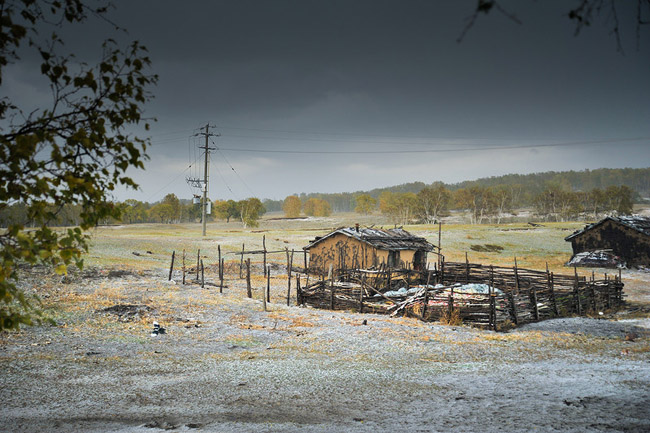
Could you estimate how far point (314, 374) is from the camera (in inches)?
428

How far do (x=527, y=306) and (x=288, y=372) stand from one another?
1370cm

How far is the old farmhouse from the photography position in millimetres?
35219

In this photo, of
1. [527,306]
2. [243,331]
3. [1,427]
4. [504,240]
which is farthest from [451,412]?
[504,240]

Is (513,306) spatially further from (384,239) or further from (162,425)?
(384,239)

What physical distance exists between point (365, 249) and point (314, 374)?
2481cm

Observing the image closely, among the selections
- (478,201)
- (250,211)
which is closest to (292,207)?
(250,211)

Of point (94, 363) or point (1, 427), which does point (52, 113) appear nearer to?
point (1, 427)

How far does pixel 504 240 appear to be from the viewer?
72.1 m

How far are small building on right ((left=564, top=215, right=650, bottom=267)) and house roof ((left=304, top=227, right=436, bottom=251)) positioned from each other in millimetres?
19475

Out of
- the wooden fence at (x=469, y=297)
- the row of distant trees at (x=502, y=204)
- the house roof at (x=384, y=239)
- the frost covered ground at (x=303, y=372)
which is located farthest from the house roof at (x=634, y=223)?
the row of distant trees at (x=502, y=204)

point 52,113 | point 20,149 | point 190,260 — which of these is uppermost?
point 52,113

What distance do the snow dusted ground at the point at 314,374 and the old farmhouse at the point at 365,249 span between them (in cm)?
1550

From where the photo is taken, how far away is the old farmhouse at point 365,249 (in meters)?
35.2

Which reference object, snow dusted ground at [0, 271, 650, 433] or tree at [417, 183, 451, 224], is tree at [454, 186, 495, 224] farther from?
snow dusted ground at [0, 271, 650, 433]
